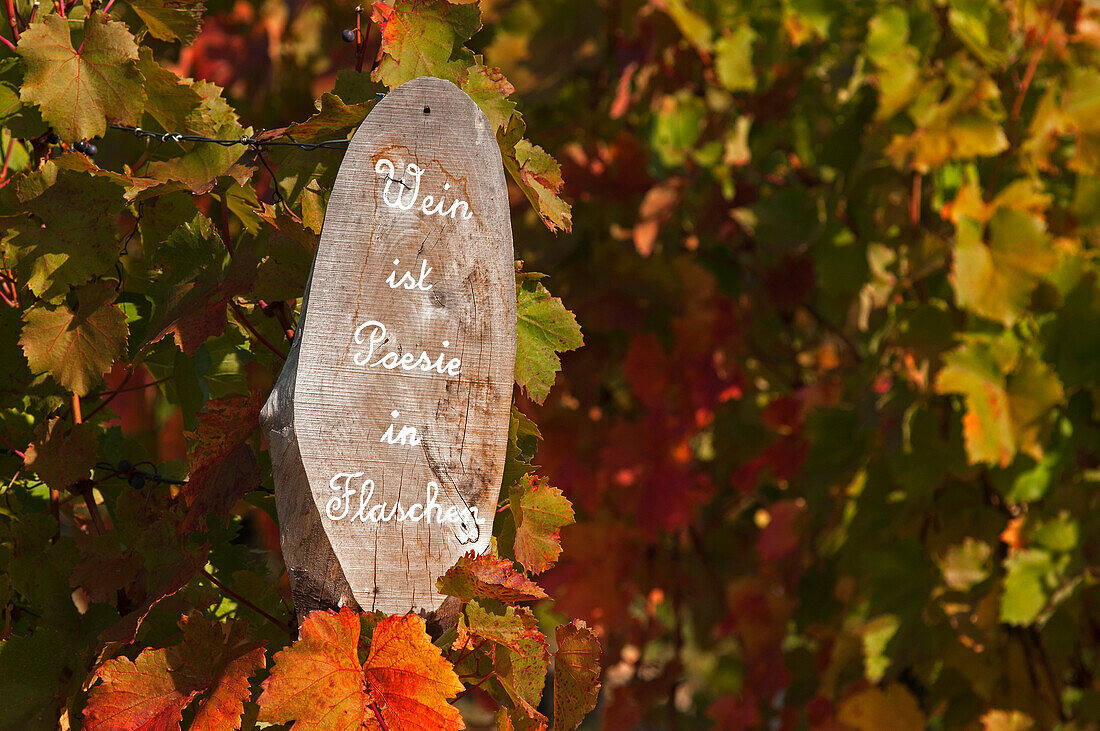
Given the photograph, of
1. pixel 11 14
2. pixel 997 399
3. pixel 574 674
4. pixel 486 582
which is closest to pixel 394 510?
pixel 486 582

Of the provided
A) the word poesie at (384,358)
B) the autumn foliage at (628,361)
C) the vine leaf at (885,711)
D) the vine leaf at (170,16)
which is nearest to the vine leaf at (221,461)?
the autumn foliage at (628,361)

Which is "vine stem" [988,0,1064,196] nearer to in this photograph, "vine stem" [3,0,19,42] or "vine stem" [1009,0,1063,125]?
"vine stem" [1009,0,1063,125]

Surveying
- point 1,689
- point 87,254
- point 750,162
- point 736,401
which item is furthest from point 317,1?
point 1,689

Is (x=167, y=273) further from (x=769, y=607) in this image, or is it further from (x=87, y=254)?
(x=769, y=607)

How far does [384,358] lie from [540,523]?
0.20m

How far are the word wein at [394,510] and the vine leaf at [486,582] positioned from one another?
0.10 ft

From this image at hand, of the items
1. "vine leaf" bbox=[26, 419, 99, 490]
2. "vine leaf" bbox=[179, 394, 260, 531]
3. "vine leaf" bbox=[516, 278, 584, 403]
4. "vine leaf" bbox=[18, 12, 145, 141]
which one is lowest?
"vine leaf" bbox=[26, 419, 99, 490]

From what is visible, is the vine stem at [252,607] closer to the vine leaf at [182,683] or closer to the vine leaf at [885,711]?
the vine leaf at [182,683]

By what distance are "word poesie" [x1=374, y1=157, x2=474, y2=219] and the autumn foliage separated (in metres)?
0.08

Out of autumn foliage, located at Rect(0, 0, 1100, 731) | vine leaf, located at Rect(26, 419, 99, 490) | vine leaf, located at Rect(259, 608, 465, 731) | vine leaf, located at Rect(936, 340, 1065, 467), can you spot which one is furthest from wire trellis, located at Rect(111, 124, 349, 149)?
vine leaf, located at Rect(936, 340, 1065, 467)

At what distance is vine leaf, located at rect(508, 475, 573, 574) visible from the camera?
77 cm

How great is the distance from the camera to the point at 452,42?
78 centimetres

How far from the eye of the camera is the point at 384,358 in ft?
2.18

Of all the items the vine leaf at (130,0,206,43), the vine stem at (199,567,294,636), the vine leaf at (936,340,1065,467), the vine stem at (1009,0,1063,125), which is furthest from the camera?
the vine stem at (1009,0,1063,125)
